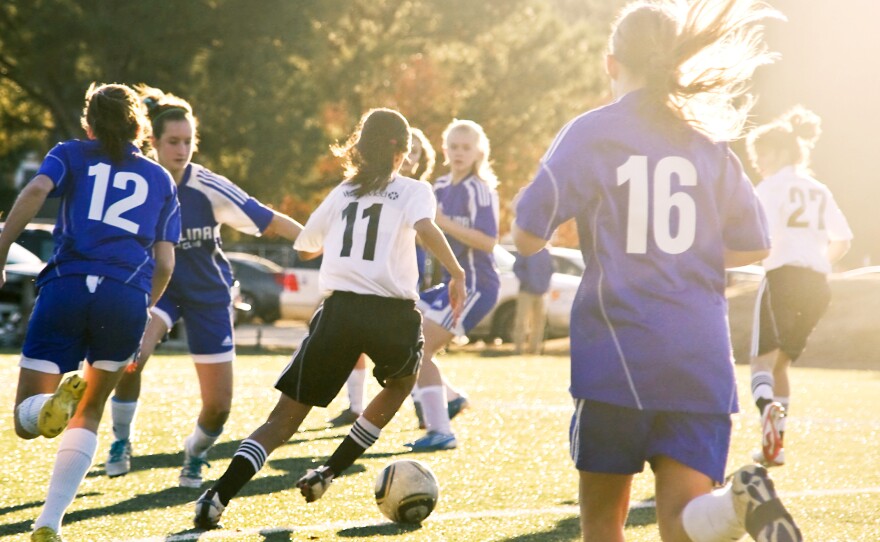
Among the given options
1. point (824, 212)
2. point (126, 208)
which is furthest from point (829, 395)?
point (126, 208)

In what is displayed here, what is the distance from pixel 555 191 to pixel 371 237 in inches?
85.0

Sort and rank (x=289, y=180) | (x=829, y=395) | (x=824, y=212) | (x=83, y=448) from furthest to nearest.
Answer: (x=289, y=180) → (x=829, y=395) → (x=824, y=212) → (x=83, y=448)

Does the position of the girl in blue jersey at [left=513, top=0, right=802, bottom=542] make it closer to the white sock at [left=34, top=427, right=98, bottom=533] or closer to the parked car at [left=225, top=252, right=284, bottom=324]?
the white sock at [left=34, top=427, right=98, bottom=533]

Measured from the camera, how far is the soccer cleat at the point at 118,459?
23.9 feet

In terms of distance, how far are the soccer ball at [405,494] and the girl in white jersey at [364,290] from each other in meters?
0.19

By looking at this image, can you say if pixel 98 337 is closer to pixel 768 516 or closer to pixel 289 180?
pixel 768 516

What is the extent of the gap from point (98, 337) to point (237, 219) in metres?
1.65

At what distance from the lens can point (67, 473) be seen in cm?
507

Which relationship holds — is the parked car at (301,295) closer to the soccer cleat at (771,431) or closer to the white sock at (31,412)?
the white sock at (31,412)

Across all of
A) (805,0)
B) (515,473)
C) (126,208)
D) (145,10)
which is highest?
(805,0)

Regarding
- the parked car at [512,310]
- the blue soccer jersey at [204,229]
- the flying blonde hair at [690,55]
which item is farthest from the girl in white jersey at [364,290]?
the parked car at [512,310]

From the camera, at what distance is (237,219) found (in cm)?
674

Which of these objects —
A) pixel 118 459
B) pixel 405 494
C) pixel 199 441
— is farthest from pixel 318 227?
pixel 118 459

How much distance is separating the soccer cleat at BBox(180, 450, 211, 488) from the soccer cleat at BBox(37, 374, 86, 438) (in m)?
2.11
